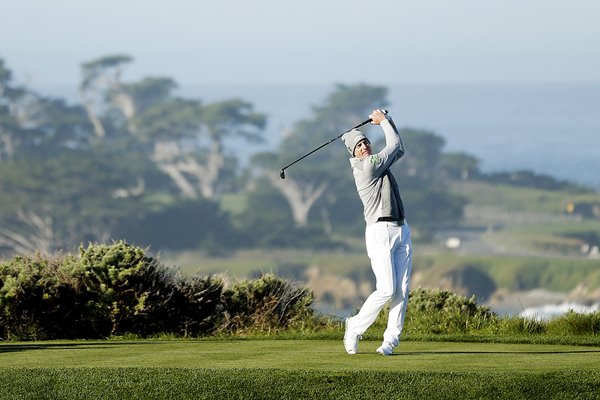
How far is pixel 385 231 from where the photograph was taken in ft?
41.7

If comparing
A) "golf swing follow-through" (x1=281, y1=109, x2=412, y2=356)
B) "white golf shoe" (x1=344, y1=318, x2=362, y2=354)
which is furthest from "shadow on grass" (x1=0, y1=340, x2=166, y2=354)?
"golf swing follow-through" (x1=281, y1=109, x2=412, y2=356)

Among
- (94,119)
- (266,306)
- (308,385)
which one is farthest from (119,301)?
(94,119)

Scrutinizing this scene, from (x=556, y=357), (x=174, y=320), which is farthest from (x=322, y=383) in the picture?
(x=174, y=320)

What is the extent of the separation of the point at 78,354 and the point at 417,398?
3.59 m

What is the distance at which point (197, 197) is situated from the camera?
144 metres

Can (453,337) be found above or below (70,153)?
below

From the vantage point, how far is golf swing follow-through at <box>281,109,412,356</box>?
1271cm

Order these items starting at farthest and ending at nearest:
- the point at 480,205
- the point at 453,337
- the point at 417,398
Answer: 1. the point at 480,205
2. the point at 453,337
3. the point at 417,398

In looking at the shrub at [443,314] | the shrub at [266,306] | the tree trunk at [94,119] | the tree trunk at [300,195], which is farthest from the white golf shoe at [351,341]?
the tree trunk at [94,119]

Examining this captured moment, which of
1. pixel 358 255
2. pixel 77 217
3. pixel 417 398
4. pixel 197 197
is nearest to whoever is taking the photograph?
pixel 417 398

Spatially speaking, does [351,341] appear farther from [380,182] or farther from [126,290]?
[126,290]

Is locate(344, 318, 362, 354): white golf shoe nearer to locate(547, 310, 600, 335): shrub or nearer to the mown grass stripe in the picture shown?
the mown grass stripe

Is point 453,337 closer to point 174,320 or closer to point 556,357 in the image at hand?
point 556,357

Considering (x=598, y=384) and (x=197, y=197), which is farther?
(x=197, y=197)
